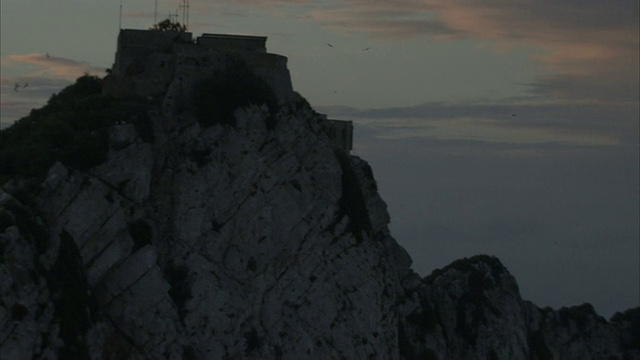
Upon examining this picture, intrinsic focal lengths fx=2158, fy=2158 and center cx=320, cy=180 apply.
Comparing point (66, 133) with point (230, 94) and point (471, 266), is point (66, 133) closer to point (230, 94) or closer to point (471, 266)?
Result: point (230, 94)

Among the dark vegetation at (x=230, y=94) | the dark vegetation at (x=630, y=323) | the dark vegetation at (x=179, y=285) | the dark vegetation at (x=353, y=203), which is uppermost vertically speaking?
the dark vegetation at (x=230, y=94)

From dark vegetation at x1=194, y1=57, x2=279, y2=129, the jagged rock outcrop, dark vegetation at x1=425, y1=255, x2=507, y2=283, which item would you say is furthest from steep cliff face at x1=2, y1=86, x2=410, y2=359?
dark vegetation at x1=425, y1=255, x2=507, y2=283

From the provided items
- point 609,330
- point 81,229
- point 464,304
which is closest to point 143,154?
point 81,229

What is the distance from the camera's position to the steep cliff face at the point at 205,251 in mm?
86562

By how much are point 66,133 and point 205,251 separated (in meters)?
8.43

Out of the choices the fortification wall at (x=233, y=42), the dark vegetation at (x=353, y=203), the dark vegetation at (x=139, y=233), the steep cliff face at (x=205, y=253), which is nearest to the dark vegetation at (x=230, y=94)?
the steep cliff face at (x=205, y=253)

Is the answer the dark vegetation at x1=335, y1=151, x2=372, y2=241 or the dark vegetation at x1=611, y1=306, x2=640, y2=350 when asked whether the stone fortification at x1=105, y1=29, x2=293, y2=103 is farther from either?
the dark vegetation at x1=611, y1=306, x2=640, y2=350

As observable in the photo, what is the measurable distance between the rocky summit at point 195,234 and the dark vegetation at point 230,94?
0.08m

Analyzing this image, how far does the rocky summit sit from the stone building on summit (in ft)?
0.43

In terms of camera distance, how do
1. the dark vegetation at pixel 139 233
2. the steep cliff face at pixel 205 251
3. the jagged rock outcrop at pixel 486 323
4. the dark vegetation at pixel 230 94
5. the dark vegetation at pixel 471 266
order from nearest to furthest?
the steep cliff face at pixel 205 251 < the dark vegetation at pixel 139 233 < the dark vegetation at pixel 230 94 < the jagged rock outcrop at pixel 486 323 < the dark vegetation at pixel 471 266

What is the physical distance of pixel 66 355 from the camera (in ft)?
279

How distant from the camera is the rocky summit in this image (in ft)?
285

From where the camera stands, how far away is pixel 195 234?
9631 centimetres

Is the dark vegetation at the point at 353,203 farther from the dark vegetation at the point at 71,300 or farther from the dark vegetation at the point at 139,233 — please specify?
the dark vegetation at the point at 71,300
